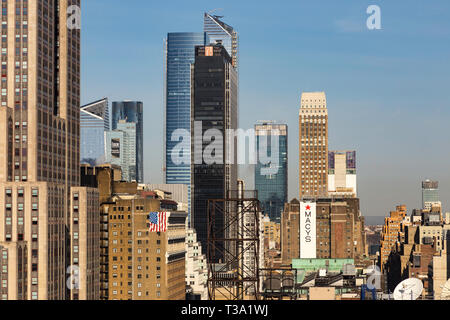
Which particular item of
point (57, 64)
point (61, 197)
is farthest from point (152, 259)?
point (57, 64)

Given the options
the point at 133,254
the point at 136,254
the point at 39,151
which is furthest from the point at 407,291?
the point at 39,151

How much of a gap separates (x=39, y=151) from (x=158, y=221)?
3343 centimetres

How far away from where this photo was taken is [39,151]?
516 feet

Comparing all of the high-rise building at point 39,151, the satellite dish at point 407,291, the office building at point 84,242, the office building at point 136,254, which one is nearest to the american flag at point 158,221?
the office building at point 136,254

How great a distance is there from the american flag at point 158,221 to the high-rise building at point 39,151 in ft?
45.4

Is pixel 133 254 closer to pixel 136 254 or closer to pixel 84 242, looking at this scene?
pixel 136 254

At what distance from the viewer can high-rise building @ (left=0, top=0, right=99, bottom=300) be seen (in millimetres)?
142375

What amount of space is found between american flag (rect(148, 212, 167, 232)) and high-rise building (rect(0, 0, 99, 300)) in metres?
13.8

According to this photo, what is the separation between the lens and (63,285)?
151000 mm

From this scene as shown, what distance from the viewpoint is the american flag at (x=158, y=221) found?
177000mm

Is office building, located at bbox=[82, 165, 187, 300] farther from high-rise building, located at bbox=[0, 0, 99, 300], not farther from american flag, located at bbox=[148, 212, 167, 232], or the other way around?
high-rise building, located at bbox=[0, 0, 99, 300]

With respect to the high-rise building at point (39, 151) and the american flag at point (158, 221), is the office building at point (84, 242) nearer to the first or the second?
the high-rise building at point (39, 151)
